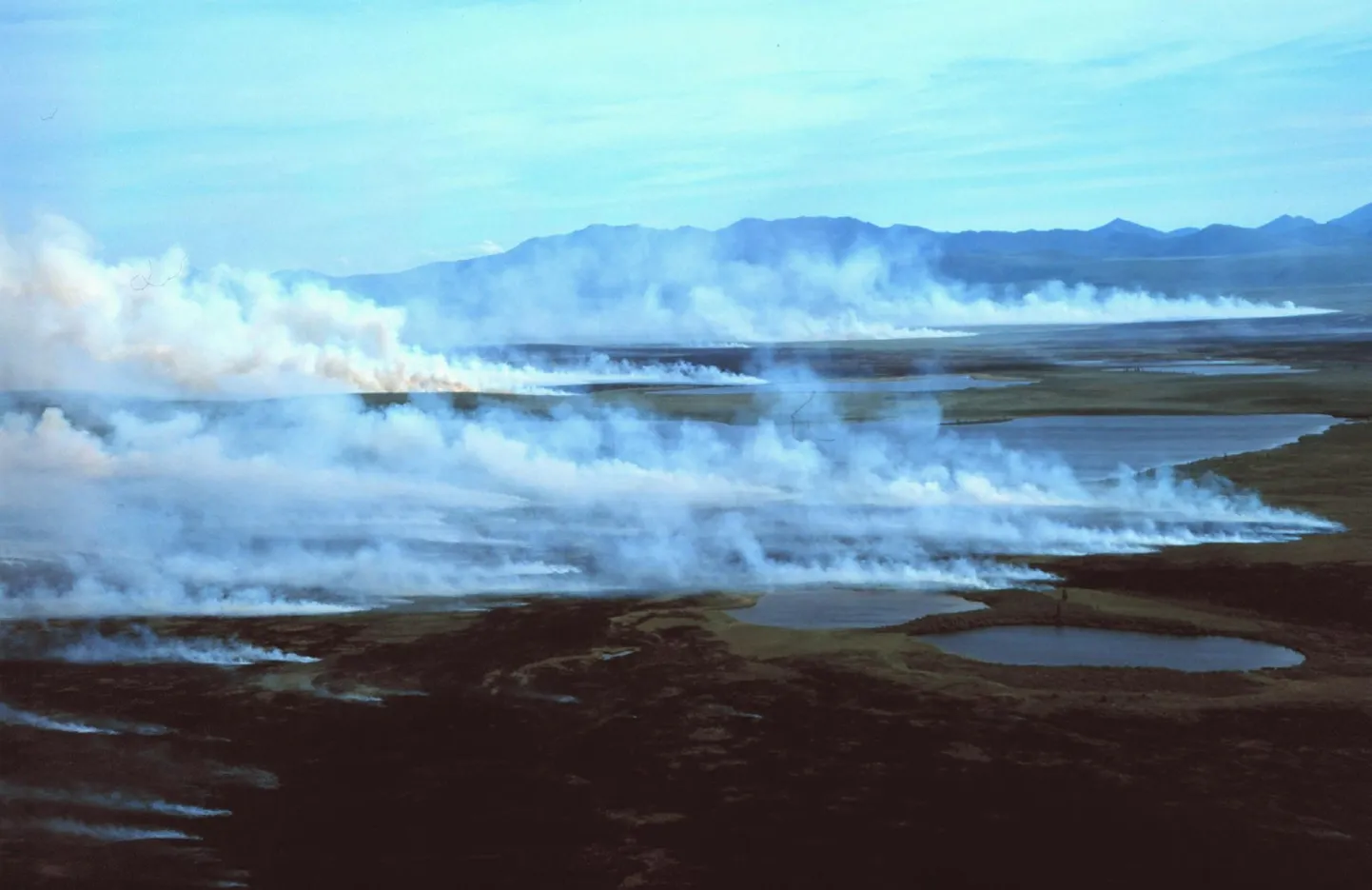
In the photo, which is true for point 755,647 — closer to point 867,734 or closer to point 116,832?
point 867,734

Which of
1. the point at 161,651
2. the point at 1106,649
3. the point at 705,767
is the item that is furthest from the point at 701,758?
the point at 161,651

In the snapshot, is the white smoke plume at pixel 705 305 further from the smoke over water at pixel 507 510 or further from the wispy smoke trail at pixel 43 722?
the wispy smoke trail at pixel 43 722

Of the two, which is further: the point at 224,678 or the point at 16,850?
the point at 224,678

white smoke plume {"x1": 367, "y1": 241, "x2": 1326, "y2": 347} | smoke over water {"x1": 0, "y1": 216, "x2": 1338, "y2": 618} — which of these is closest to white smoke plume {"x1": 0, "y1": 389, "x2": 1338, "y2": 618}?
smoke over water {"x1": 0, "y1": 216, "x2": 1338, "y2": 618}

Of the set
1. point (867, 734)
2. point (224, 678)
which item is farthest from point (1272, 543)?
point (224, 678)

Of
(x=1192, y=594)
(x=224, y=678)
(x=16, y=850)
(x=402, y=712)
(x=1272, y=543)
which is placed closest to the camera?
(x=16, y=850)

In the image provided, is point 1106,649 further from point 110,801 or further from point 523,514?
point 523,514

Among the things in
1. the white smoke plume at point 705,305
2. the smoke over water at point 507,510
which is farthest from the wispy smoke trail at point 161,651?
the white smoke plume at point 705,305
